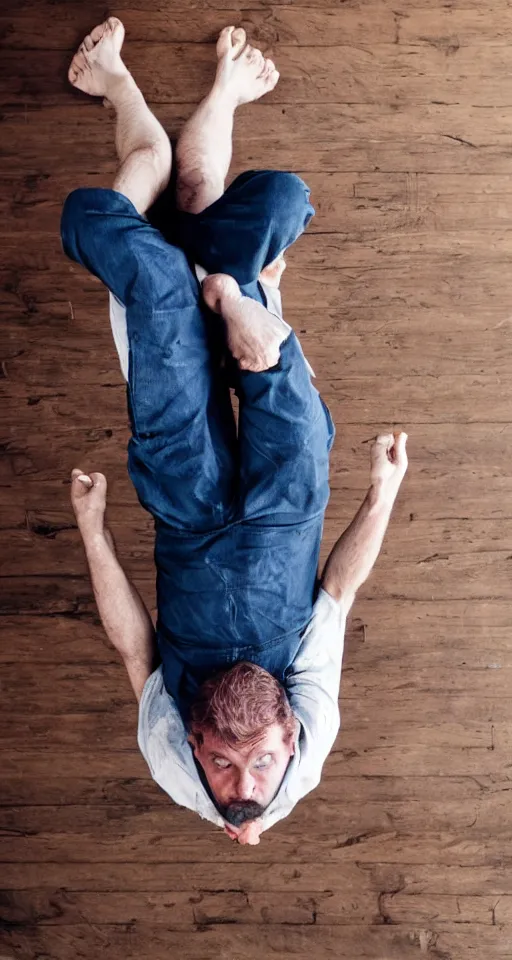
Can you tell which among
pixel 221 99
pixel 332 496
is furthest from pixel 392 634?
pixel 221 99

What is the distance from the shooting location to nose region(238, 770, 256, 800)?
1.29 m

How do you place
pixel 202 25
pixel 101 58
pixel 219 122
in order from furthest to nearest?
pixel 202 25 < pixel 101 58 < pixel 219 122

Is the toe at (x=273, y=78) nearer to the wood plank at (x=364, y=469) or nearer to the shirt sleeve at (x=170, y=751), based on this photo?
the wood plank at (x=364, y=469)

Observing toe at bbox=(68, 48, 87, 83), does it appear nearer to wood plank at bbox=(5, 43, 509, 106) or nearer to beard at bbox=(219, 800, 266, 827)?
wood plank at bbox=(5, 43, 509, 106)

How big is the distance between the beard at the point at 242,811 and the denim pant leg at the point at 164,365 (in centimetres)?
45

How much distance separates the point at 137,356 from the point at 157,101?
870mm

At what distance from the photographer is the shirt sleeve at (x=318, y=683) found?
1403 mm

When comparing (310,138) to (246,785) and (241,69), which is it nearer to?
(241,69)

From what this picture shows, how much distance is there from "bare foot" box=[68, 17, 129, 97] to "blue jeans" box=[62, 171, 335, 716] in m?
0.52

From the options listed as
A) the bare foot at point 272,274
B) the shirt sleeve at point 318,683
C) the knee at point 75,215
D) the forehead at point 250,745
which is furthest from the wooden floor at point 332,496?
→ the forehead at point 250,745

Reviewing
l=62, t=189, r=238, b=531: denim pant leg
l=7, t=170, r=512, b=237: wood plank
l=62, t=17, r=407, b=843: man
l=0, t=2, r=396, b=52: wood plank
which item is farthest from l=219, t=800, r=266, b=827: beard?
l=0, t=2, r=396, b=52: wood plank

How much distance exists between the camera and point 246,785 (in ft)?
4.25

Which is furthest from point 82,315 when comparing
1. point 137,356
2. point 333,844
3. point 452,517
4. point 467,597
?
point 333,844

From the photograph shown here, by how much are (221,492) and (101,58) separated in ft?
3.36
